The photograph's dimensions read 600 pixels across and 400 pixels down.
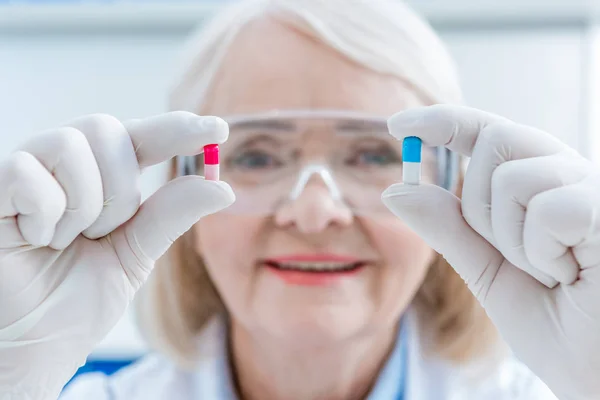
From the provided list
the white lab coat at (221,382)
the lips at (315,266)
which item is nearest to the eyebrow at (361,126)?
the lips at (315,266)

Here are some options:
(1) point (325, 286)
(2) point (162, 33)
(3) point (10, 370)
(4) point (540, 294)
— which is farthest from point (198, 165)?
(2) point (162, 33)

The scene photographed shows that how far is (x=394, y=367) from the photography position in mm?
1110

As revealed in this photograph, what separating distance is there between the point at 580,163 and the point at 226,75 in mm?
584

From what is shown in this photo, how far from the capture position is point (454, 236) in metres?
0.65

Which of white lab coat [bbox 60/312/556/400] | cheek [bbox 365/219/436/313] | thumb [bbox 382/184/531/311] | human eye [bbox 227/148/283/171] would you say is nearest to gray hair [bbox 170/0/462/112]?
human eye [bbox 227/148/283/171]

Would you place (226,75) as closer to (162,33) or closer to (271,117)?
(271,117)

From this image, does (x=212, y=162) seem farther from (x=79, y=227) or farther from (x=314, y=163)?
(x=314, y=163)

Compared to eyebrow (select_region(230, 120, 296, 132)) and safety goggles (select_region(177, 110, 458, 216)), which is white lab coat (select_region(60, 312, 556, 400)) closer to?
safety goggles (select_region(177, 110, 458, 216))

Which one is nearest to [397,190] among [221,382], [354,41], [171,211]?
[171,211]

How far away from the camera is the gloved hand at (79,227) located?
1.97 ft

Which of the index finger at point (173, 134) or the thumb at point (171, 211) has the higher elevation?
the index finger at point (173, 134)

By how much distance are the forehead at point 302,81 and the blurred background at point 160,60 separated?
70 cm

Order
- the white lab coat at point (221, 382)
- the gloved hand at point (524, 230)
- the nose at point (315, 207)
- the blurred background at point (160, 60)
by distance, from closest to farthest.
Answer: the gloved hand at point (524, 230) < the nose at point (315, 207) < the white lab coat at point (221, 382) < the blurred background at point (160, 60)

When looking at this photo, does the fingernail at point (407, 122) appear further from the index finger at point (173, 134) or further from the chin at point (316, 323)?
the chin at point (316, 323)
